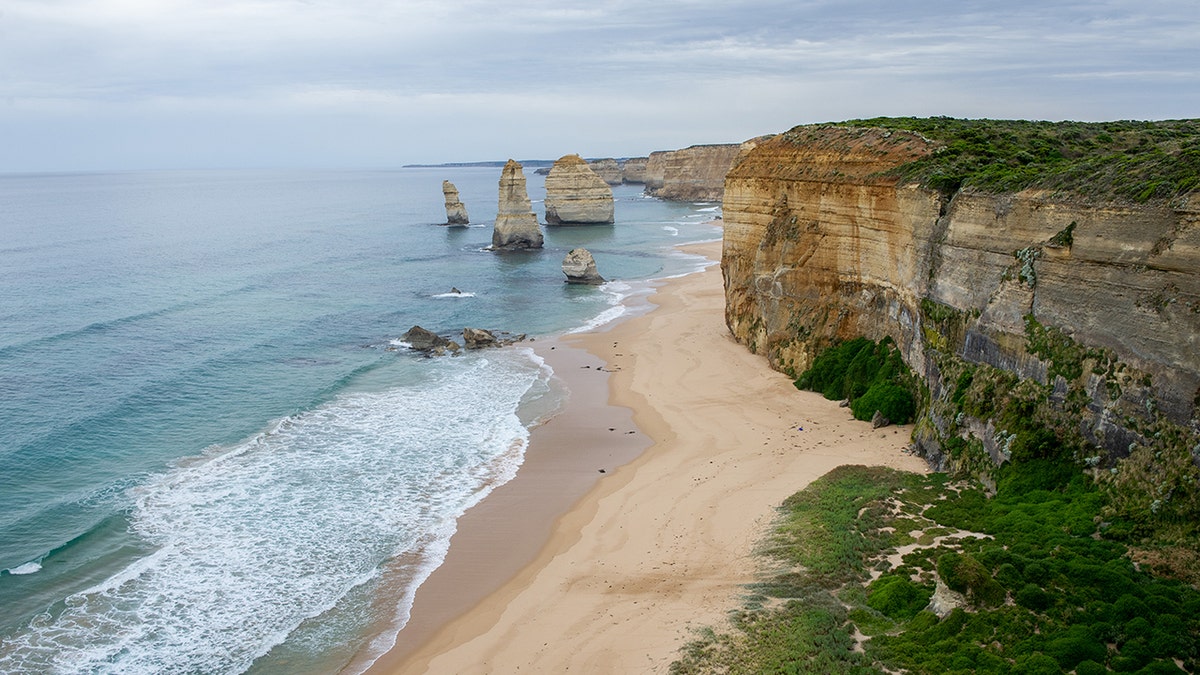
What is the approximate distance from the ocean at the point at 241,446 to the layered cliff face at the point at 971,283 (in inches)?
432

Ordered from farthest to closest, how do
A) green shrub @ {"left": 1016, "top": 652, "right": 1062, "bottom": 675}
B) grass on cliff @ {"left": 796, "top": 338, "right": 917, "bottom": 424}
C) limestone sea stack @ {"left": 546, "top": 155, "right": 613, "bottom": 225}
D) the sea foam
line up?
limestone sea stack @ {"left": 546, "top": 155, "right": 613, "bottom": 225} < grass on cliff @ {"left": 796, "top": 338, "right": 917, "bottom": 424} < the sea foam < green shrub @ {"left": 1016, "top": 652, "right": 1062, "bottom": 675}

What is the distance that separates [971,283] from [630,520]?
1114 centimetres

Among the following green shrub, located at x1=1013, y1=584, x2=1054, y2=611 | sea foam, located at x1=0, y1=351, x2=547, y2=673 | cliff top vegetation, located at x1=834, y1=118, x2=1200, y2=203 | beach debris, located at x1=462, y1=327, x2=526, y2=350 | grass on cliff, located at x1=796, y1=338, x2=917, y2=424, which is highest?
cliff top vegetation, located at x1=834, y1=118, x2=1200, y2=203

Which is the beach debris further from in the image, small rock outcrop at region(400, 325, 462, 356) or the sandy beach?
the sandy beach

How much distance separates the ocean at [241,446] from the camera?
17500 mm

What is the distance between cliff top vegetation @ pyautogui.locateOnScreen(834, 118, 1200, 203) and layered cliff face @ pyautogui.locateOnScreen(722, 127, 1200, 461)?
443 mm

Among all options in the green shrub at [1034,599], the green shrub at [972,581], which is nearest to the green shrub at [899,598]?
the green shrub at [972,581]

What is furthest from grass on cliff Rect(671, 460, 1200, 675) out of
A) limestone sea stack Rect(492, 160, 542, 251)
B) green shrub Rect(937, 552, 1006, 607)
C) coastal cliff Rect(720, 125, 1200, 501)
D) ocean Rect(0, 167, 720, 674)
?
limestone sea stack Rect(492, 160, 542, 251)

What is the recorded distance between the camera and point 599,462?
2633cm

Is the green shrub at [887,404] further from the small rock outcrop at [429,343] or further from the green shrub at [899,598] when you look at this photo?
the small rock outcrop at [429,343]

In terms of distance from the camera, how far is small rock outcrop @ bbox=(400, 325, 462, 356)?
41500mm

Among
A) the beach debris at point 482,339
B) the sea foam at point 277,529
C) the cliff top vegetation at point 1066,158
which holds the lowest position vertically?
the sea foam at point 277,529

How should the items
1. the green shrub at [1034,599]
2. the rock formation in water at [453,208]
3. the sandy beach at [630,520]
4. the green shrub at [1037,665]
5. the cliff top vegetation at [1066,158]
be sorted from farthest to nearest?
the rock formation in water at [453,208] → the cliff top vegetation at [1066,158] → the sandy beach at [630,520] → the green shrub at [1034,599] → the green shrub at [1037,665]

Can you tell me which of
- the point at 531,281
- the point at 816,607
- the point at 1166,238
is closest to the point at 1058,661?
the point at 816,607
